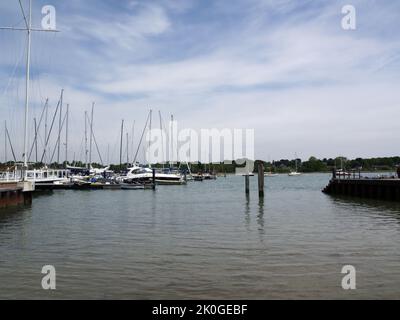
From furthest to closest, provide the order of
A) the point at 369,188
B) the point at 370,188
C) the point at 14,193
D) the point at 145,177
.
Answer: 1. the point at 145,177
2. the point at 369,188
3. the point at 370,188
4. the point at 14,193

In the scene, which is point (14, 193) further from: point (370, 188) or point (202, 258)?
point (370, 188)

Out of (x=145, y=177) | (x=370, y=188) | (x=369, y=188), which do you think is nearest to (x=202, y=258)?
(x=370, y=188)

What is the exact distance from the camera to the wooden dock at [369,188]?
43750mm

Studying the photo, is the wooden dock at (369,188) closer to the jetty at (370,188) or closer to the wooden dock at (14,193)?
the jetty at (370,188)

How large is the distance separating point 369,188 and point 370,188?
38cm

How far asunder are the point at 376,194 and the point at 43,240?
38145mm

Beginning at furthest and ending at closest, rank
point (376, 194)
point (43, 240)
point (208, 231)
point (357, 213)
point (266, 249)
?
point (376, 194), point (357, 213), point (208, 231), point (43, 240), point (266, 249)

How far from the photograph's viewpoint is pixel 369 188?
5003cm

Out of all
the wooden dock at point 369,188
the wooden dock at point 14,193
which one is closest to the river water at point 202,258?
the wooden dock at point 14,193
